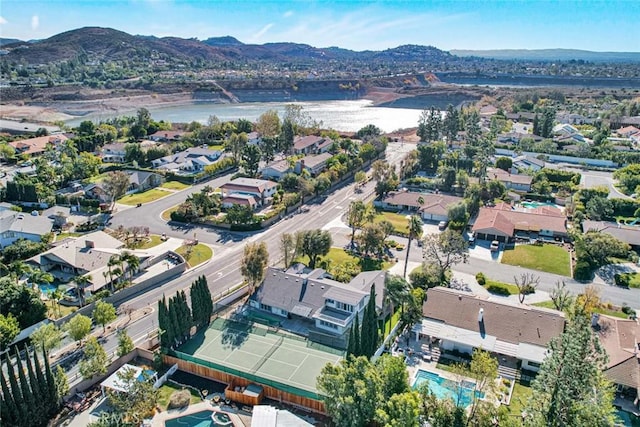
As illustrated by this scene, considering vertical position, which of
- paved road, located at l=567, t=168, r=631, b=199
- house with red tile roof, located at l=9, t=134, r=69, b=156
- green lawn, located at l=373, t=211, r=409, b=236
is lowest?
green lawn, located at l=373, t=211, r=409, b=236

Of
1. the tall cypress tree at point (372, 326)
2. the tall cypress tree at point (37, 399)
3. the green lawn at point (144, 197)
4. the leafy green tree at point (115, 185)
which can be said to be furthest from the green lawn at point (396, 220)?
the tall cypress tree at point (37, 399)

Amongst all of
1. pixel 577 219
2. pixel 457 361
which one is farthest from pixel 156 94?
pixel 457 361

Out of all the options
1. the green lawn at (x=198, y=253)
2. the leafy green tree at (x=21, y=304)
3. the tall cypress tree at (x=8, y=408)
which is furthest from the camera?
the green lawn at (x=198, y=253)

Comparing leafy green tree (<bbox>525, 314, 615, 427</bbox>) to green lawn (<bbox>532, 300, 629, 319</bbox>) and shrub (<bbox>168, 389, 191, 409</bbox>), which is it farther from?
shrub (<bbox>168, 389, 191, 409</bbox>)

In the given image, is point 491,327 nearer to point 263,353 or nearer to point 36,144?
point 263,353

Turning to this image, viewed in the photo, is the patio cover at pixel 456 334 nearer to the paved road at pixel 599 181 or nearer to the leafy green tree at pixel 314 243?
the leafy green tree at pixel 314 243

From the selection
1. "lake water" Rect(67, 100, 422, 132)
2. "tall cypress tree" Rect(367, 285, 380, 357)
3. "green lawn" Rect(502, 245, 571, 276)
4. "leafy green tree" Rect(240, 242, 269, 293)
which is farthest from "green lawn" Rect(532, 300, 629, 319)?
"lake water" Rect(67, 100, 422, 132)

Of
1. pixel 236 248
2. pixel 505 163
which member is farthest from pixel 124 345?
pixel 505 163
